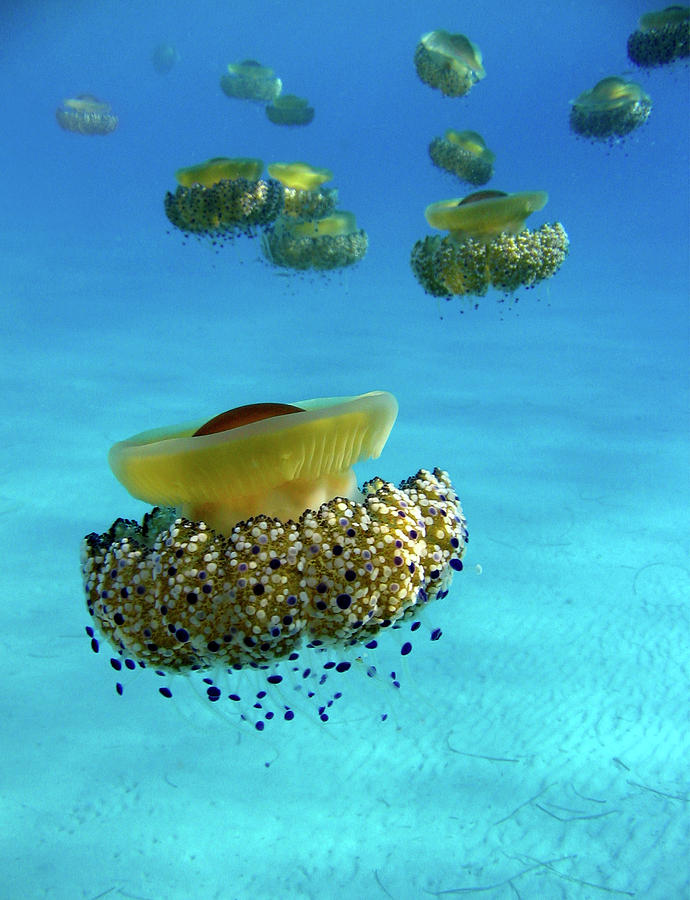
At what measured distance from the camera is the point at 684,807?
288 cm

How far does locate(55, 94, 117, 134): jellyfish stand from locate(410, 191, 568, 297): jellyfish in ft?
66.7

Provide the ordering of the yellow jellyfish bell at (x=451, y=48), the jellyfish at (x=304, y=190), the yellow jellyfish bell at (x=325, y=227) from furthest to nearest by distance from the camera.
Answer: the yellow jellyfish bell at (x=451, y=48) → the yellow jellyfish bell at (x=325, y=227) → the jellyfish at (x=304, y=190)

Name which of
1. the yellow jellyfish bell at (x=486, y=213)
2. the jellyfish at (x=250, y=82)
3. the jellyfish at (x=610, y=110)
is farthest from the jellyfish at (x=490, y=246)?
the jellyfish at (x=250, y=82)

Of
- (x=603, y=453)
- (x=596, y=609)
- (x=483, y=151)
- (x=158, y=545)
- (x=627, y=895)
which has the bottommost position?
(x=627, y=895)

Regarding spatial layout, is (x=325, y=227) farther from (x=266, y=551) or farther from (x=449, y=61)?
(x=266, y=551)

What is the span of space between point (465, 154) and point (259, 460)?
8774 mm

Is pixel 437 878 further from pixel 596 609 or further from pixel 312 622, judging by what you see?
pixel 596 609

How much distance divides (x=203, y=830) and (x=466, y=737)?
1239mm

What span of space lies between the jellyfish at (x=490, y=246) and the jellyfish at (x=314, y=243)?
2378mm

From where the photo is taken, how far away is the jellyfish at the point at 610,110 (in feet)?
31.9

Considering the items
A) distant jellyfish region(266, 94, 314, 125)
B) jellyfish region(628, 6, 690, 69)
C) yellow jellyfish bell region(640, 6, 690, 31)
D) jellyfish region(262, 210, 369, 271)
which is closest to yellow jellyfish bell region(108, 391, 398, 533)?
jellyfish region(262, 210, 369, 271)

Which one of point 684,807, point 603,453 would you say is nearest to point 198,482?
point 684,807

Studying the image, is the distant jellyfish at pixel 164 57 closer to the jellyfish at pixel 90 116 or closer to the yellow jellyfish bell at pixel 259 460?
the jellyfish at pixel 90 116

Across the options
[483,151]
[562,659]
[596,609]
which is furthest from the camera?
[483,151]
